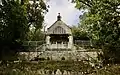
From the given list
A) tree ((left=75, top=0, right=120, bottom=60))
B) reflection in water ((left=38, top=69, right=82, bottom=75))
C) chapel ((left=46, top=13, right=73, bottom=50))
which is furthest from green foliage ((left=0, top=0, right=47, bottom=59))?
reflection in water ((left=38, top=69, right=82, bottom=75))

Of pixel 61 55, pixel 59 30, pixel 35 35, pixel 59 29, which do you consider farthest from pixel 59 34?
pixel 35 35

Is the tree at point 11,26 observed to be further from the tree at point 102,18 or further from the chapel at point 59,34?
the tree at point 102,18

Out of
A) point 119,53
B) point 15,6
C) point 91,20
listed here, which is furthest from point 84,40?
point 91,20

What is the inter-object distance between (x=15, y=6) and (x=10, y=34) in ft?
13.3

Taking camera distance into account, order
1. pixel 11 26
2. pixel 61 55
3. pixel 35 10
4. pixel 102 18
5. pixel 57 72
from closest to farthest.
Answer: pixel 57 72, pixel 102 18, pixel 61 55, pixel 11 26, pixel 35 10

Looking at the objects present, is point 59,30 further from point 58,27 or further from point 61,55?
point 61,55

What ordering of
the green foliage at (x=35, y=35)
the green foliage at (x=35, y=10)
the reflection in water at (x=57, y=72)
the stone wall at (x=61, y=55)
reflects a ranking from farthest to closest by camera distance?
the green foliage at (x=35, y=35)
the green foliage at (x=35, y=10)
the stone wall at (x=61, y=55)
the reflection in water at (x=57, y=72)

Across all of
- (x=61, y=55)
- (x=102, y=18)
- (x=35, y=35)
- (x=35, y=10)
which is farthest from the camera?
(x=35, y=35)

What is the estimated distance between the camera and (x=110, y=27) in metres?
30.4

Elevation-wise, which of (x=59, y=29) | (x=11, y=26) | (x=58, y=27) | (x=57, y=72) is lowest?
(x=57, y=72)

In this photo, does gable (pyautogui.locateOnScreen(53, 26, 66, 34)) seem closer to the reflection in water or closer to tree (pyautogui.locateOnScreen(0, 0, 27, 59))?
tree (pyautogui.locateOnScreen(0, 0, 27, 59))

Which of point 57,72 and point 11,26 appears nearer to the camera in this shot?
point 57,72

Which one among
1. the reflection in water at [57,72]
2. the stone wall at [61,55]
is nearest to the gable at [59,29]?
the stone wall at [61,55]

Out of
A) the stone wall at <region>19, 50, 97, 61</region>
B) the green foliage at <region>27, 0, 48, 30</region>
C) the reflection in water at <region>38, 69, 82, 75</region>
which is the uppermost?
the green foliage at <region>27, 0, 48, 30</region>
